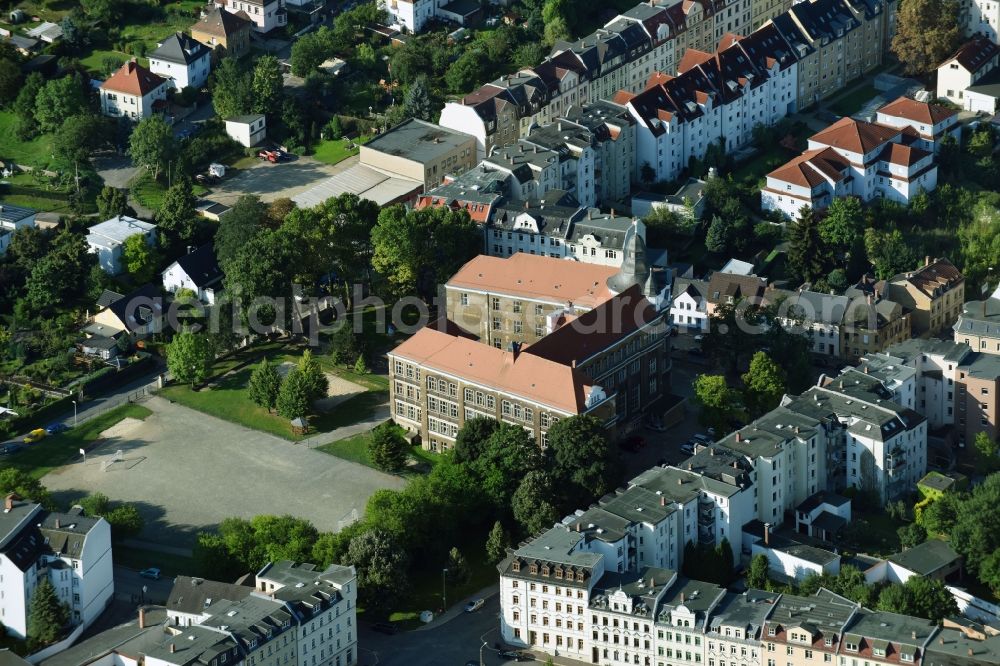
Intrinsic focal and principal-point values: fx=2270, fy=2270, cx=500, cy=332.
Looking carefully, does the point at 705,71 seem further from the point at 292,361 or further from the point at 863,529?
the point at 863,529

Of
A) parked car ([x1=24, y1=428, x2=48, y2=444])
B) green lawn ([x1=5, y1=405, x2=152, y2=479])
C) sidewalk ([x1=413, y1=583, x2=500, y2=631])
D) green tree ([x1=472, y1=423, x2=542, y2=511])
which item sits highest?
green tree ([x1=472, y1=423, x2=542, y2=511])

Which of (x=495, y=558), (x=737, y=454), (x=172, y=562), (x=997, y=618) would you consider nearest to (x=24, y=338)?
(x=172, y=562)

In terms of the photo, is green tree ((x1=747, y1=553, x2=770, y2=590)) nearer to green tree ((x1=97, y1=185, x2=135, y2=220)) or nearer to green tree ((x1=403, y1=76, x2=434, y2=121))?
green tree ((x1=97, y1=185, x2=135, y2=220))

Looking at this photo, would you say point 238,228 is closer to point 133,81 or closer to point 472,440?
point 133,81

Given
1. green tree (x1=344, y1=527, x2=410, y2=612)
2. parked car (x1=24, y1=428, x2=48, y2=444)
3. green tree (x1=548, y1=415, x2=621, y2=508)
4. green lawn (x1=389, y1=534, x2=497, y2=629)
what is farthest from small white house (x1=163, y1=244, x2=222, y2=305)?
green tree (x1=344, y1=527, x2=410, y2=612)

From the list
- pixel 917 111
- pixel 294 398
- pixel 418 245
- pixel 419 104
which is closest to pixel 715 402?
pixel 418 245

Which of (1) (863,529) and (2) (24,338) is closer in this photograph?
(1) (863,529)
